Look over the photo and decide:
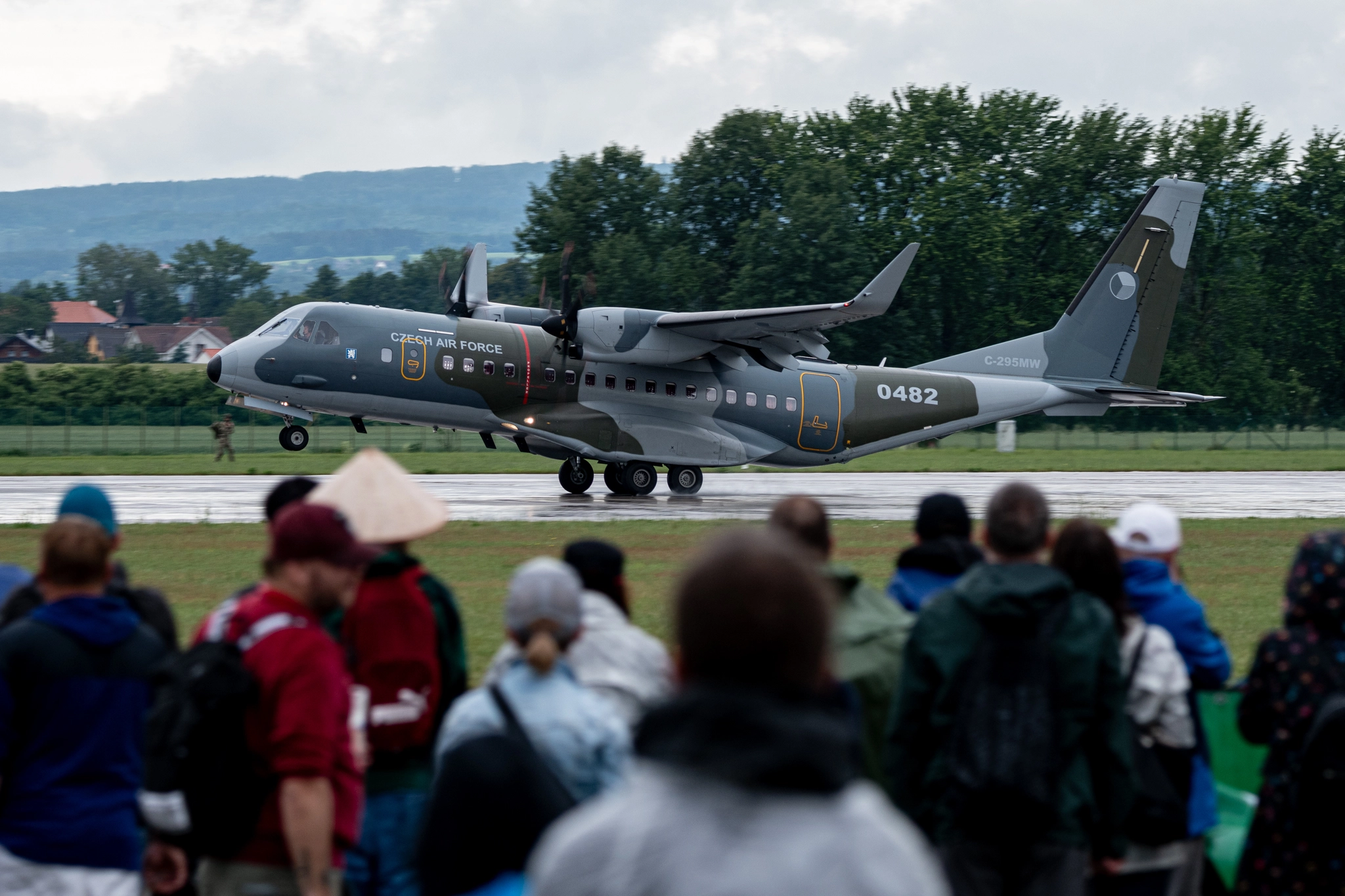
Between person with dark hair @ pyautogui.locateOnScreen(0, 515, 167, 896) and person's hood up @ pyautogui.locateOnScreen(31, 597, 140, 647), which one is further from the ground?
person's hood up @ pyautogui.locateOnScreen(31, 597, 140, 647)

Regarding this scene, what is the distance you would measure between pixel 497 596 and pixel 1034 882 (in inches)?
378

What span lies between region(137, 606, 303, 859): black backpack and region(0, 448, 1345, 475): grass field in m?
30.5

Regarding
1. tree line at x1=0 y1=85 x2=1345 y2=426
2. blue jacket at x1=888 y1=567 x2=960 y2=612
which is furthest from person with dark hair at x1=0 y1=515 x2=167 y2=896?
tree line at x1=0 y1=85 x2=1345 y2=426

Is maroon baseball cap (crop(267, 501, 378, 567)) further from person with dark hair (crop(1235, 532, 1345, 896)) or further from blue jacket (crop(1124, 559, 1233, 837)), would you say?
person with dark hair (crop(1235, 532, 1345, 896))

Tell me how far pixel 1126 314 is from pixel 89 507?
28.9 metres

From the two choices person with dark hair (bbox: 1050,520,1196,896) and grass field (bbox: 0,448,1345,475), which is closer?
person with dark hair (bbox: 1050,520,1196,896)

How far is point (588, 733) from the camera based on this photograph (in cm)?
358

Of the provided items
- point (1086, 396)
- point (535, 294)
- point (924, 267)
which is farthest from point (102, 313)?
point (1086, 396)

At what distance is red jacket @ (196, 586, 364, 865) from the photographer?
3830 millimetres

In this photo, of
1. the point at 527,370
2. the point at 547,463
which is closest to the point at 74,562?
the point at 527,370

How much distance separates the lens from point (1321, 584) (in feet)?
15.0

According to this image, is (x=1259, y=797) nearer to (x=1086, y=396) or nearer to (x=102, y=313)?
(x=1086, y=396)

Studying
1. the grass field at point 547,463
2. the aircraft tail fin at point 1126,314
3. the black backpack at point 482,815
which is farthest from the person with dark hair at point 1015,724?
the grass field at point 547,463

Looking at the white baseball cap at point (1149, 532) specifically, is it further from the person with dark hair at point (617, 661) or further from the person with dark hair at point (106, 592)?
the person with dark hair at point (106, 592)
